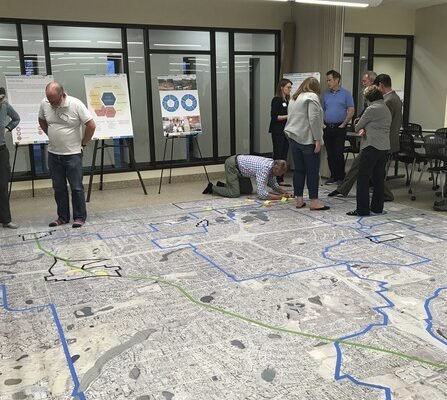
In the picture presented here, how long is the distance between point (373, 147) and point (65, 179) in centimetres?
334

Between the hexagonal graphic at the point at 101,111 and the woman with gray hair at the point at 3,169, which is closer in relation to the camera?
the woman with gray hair at the point at 3,169

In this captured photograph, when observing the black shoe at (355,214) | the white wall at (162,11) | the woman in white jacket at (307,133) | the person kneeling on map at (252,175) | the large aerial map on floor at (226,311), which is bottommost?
the large aerial map on floor at (226,311)

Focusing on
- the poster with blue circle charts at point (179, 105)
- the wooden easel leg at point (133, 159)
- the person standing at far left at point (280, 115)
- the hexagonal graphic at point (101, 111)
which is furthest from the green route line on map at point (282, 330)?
the person standing at far left at point (280, 115)

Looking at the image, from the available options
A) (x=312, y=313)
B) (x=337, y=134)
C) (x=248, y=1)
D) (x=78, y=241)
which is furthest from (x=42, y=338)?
(x=248, y=1)

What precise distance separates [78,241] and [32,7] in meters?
3.87

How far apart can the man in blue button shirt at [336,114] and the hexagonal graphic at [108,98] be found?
2.98m

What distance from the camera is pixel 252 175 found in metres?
6.36

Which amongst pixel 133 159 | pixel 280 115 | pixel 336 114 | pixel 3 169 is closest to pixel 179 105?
pixel 133 159

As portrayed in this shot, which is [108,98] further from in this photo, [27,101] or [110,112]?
[27,101]

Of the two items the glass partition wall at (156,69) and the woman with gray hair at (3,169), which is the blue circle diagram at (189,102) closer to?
the glass partition wall at (156,69)

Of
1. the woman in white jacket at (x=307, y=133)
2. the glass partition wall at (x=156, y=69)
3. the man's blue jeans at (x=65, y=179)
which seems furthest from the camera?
the glass partition wall at (x=156, y=69)

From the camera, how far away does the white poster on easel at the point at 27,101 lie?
20.7 feet

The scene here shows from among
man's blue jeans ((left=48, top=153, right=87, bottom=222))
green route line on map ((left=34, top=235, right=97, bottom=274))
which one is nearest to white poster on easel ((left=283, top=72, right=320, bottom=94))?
man's blue jeans ((left=48, top=153, right=87, bottom=222))

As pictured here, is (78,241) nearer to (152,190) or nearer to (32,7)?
(152,190)
